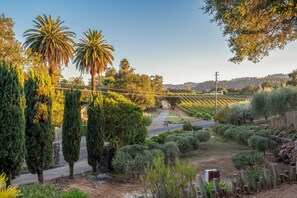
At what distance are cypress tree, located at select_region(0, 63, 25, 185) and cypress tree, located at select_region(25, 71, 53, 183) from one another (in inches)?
56.1

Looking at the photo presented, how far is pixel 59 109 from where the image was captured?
77.9 feet

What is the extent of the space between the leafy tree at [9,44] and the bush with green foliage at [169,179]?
18.5 metres

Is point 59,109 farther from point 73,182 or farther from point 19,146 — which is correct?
point 19,146

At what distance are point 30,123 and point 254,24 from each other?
801 cm

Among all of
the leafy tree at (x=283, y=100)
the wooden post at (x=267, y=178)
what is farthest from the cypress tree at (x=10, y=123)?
the leafy tree at (x=283, y=100)

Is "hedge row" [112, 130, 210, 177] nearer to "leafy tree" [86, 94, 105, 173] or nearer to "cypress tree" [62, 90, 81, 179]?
"leafy tree" [86, 94, 105, 173]

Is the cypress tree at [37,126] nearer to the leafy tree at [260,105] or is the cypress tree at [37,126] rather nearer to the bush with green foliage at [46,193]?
the bush with green foliage at [46,193]

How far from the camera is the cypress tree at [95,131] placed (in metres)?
11.4

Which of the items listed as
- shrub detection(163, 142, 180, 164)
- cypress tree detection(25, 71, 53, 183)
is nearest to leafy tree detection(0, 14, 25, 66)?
cypress tree detection(25, 71, 53, 183)

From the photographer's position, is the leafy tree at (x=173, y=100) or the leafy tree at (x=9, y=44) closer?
the leafy tree at (x=9, y=44)

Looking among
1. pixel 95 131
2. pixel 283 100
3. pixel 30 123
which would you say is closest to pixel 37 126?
pixel 30 123

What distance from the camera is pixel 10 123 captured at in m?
7.39

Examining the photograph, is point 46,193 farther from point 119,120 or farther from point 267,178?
point 119,120

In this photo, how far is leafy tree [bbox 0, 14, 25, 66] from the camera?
20.0 m
